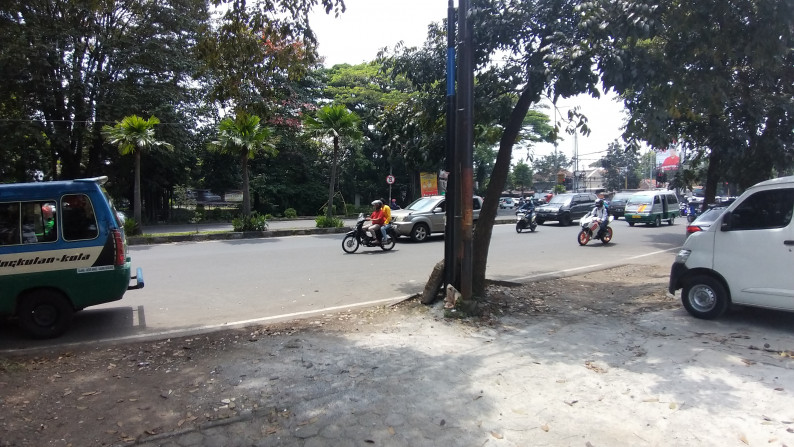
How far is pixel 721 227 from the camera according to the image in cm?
612

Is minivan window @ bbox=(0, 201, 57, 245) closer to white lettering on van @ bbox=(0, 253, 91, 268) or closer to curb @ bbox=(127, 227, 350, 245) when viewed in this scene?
white lettering on van @ bbox=(0, 253, 91, 268)

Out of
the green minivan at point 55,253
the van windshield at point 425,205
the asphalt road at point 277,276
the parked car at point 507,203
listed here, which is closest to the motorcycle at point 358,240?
the asphalt road at point 277,276

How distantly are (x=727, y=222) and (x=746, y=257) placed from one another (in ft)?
1.53

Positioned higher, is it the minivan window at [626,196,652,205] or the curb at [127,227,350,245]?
the minivan window at [626,196,652,205]

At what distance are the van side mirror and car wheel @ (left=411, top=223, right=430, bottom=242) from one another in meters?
11.2

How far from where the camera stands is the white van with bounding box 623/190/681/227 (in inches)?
990

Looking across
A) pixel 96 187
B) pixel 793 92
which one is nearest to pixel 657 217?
pixel 793 92

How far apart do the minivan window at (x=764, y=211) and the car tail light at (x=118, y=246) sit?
24.7ft

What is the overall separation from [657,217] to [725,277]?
21418 millimetres

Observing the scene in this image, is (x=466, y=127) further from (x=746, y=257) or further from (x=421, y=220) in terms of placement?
(x=421, y=220)

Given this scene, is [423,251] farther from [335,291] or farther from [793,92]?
[793,92]

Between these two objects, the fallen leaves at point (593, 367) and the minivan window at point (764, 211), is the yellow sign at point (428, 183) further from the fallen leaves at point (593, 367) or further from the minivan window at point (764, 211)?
the fallen leaves at point (593, 367)

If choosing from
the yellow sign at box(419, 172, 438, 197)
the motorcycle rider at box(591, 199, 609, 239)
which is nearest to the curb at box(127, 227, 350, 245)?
the motorcycle rider at box(591, 199, 609, 239)

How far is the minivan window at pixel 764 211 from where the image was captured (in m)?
5.63
